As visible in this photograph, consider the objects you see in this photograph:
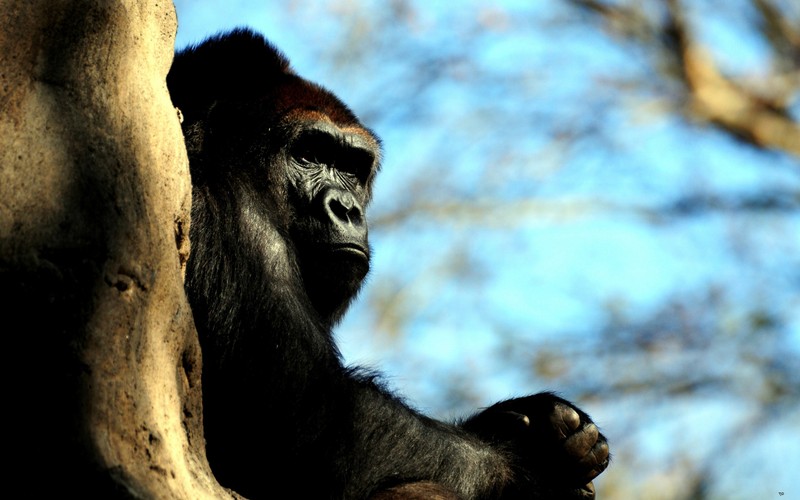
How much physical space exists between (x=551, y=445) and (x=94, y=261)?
9.35 feet

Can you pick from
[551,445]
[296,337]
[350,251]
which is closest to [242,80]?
[350,251]

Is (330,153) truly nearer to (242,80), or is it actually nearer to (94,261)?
(242,80)

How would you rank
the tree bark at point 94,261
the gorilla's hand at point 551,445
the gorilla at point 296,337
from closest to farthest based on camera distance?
the tree bark at point 94,261, the gorilla at point 296,337, the gorilla's hand at point 551,445

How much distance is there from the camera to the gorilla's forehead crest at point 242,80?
19.1ft

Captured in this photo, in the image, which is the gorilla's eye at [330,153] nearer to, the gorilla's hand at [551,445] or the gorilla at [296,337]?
the gorilla at [296,337]

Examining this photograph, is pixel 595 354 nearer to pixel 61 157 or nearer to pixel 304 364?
pixel 304 364

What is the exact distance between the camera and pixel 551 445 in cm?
556

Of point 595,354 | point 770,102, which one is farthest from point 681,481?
point 770,102

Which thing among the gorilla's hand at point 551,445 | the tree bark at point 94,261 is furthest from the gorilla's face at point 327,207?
the tree bark at point 94,261

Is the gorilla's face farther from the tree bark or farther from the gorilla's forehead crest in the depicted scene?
the tree bark

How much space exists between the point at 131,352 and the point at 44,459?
0.46 metres

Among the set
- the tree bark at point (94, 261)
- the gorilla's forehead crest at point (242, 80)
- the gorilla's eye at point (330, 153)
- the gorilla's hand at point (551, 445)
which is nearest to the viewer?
the tree bark at point (94, 261)

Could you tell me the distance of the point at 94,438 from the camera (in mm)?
3191

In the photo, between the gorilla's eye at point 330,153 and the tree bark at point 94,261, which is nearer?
the tree bark at point 94,261
